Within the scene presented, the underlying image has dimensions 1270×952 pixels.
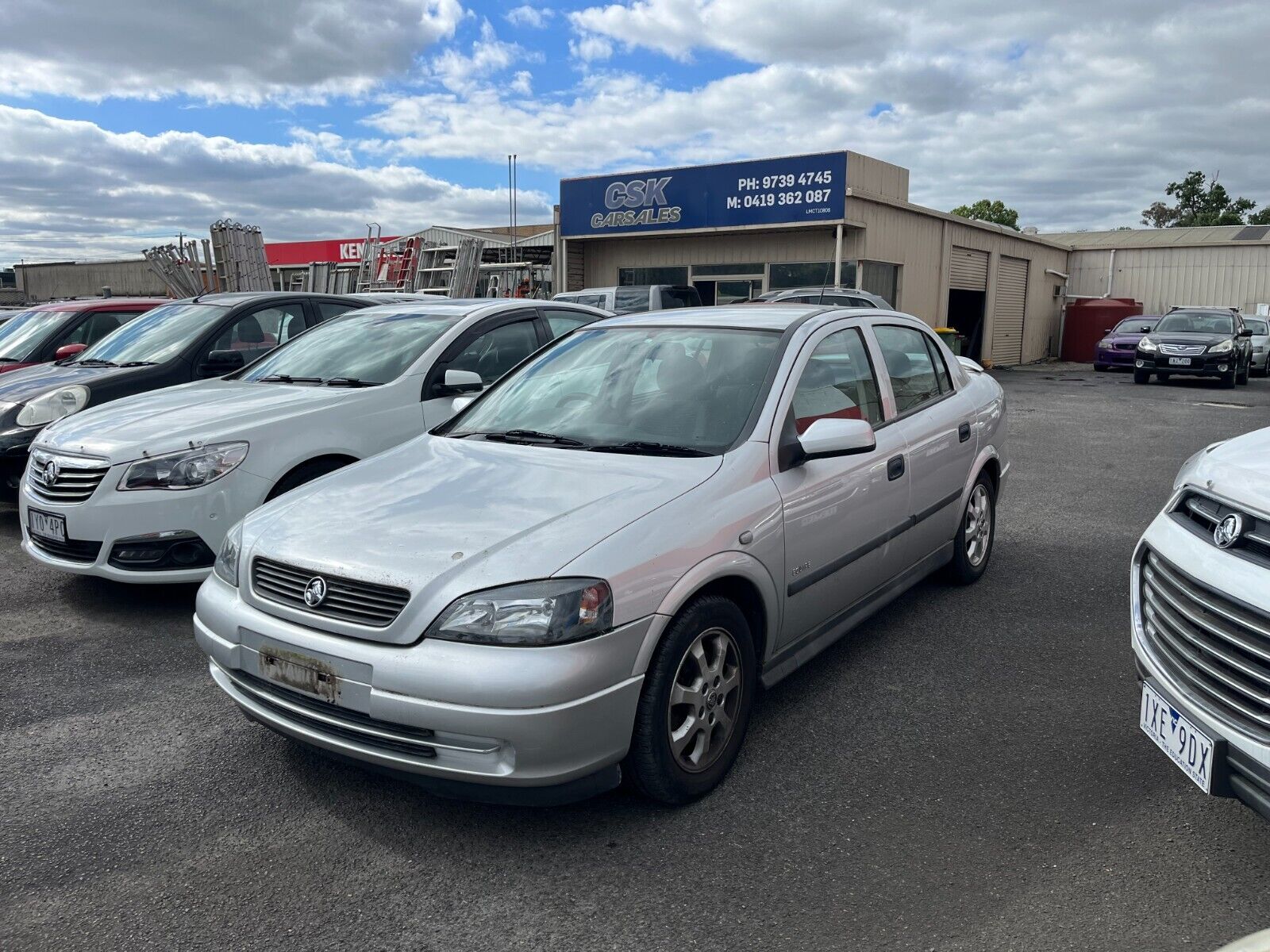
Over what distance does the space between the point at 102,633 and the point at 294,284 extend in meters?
26.4

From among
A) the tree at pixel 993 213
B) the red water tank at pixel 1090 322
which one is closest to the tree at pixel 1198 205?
the tree at pixel 993 213

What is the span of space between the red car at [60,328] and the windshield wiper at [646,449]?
717 centimetres

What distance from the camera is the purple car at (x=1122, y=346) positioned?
77.8 feet

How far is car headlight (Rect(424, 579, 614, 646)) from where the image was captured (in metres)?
2.65

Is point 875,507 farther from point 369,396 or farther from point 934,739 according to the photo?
point 369,396

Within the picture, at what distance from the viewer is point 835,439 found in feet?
11.3

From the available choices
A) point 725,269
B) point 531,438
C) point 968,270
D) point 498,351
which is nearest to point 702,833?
point 531,438

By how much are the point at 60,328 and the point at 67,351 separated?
0.73 meters

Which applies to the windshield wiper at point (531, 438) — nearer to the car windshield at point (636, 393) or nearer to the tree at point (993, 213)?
the car windshield at point (636, 393)

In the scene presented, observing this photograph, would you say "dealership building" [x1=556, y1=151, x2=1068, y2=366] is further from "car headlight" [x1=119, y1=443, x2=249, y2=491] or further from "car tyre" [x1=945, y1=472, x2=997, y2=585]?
"car headlight" [x1=119, y1=443, x2=249, y2=491]

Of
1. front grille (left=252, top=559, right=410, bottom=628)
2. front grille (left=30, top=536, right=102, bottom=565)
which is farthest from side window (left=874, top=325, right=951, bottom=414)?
front grille (left=30, top=536, right=102, bottom=565)

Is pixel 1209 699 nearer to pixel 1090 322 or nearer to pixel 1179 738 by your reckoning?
pixel 1179 738

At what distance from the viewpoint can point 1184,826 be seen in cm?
293

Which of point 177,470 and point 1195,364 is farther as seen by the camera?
point 1195,364
